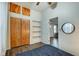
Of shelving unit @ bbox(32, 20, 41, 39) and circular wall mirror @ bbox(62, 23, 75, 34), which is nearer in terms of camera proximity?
circular wall mirror @ bbox(62, 23, 75, 34)

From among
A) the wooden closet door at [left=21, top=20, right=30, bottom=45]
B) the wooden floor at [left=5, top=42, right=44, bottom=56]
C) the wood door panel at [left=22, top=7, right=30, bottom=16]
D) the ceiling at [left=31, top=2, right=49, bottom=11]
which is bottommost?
the wooden floor at [left=5, top=42, right=44, bottom=56]

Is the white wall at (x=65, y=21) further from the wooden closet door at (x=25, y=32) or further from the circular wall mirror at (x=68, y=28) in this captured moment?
the wooden closet door at (x=25, y=32)

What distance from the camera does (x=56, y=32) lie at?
5.18ft

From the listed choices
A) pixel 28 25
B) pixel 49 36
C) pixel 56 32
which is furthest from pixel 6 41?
pixel 56 32

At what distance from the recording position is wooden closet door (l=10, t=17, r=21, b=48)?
1512mm

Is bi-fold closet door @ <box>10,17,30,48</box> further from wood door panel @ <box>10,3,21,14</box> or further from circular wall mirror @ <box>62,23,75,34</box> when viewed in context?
circular wall mirror @ <box>62,23,75,34</box>

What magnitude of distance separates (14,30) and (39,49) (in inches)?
20.2

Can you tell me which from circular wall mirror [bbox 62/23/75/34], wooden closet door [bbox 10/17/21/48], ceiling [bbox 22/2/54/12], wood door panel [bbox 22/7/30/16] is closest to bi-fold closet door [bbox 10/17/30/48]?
wooden closet door [bbox 10/17/21/48]

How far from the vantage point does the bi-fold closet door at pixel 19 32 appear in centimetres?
152

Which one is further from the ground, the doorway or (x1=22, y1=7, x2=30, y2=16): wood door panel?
(x1=22, y1=7, x2=30, y2=16): wood door panel

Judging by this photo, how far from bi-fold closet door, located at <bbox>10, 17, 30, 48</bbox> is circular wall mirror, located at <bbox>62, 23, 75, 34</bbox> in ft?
1.94

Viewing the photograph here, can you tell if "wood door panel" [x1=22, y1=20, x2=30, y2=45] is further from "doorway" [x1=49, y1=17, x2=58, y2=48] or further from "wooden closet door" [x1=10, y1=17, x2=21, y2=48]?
"doorway" [x1=49, y1=17, x2=58, y2=48]

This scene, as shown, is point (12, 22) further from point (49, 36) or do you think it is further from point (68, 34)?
point (68, 34)

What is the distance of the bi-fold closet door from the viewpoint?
1515 millimetres
